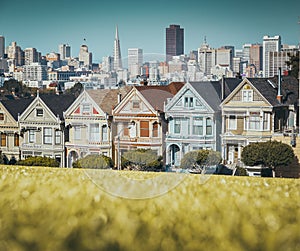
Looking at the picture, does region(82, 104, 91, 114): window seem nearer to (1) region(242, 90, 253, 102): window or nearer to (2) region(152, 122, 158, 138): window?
(2) region(152, 122, 158, 138): window

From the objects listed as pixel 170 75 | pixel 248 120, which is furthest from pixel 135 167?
pixel 170 75

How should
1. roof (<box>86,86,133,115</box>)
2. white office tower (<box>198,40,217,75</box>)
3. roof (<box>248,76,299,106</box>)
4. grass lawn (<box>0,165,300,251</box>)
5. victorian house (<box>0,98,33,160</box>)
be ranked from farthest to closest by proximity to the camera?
1. victorian house (<box>0,98,33,160</box>)
2. roof (<box>248,76,299,106</box>)
3. roof (<box>86,86,133,115</box>)
4. white office tower (<box>198,40,217,75</box>)
5. grass lawn (<box>0,165,300,251</box>)

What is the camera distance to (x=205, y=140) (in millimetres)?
6000

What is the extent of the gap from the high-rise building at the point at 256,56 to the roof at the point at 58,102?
231 cm

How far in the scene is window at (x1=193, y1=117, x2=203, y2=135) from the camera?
5930mm

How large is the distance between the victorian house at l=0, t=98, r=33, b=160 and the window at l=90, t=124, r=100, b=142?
0.99 m

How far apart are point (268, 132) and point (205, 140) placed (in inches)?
26.7

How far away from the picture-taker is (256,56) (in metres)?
5.42

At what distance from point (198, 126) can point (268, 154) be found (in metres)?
0.73

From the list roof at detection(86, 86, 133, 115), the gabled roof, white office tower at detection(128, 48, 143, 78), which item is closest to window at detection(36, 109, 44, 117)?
the gabled roof

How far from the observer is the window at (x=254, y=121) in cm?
616

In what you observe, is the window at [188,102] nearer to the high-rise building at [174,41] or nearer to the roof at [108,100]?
the roof at [108,100]

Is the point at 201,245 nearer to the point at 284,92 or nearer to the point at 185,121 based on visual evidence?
the point at 185,121

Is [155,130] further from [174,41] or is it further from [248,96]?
[174,41]
